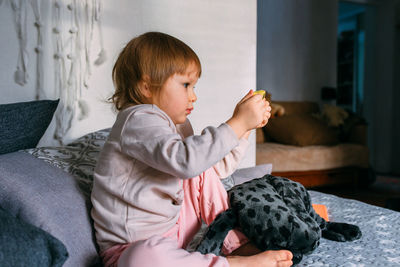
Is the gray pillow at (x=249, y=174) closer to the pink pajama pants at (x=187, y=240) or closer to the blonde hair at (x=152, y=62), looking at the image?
the pink pajama pants at (x=187, y=240)

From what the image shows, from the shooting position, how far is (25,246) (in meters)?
0.58

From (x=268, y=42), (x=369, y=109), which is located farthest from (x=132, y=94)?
(x=369, y=109)

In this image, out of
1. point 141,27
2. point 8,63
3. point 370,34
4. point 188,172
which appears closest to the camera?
point 188,172

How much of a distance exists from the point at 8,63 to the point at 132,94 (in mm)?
599

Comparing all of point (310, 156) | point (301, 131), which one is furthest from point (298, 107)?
point (310, 156)

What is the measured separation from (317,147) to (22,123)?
2835mm

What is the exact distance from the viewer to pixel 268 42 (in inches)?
163

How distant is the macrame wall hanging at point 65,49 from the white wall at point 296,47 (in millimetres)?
2990

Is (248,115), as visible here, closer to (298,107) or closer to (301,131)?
(301,131)

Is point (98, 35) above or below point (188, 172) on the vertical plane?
above

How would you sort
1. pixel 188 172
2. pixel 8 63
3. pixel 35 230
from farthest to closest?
1. pixel 8 63
2. pixel 188 172
3. pixel 35 230

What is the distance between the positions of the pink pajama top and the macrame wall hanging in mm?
583

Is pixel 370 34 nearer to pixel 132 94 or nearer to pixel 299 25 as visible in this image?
pixel 299 25

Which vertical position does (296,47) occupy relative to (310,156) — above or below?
above
